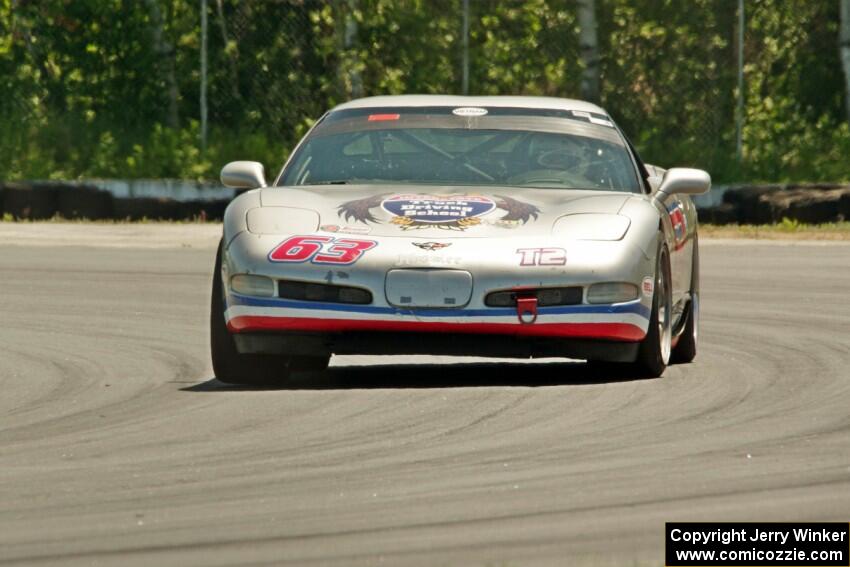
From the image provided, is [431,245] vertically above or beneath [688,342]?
above

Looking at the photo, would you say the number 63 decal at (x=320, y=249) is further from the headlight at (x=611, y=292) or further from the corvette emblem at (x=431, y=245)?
the headlight at (x=611, y=292)

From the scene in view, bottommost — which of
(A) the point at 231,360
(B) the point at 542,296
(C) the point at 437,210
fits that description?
(A) the point at 231,360

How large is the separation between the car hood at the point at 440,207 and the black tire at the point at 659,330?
0.33 m

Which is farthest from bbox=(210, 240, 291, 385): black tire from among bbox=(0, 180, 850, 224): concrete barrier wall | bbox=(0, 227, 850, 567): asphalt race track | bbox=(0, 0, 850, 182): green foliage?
bbox=(0, 0, 850, 182): green foliage

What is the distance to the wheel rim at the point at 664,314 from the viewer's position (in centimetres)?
907

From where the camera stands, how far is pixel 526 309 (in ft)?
27.8

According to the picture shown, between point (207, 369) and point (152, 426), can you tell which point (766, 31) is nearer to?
point (207, 369)

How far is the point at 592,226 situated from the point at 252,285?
147 cm

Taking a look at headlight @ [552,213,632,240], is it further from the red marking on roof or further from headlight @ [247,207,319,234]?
the red marking on roof

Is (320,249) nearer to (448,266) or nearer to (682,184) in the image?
(448,266)

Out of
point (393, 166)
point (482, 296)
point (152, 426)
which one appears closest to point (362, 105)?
point (393, 166)

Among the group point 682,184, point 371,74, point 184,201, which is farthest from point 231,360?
point 371,74

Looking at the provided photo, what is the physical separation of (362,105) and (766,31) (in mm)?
13670

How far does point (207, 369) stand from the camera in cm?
976
